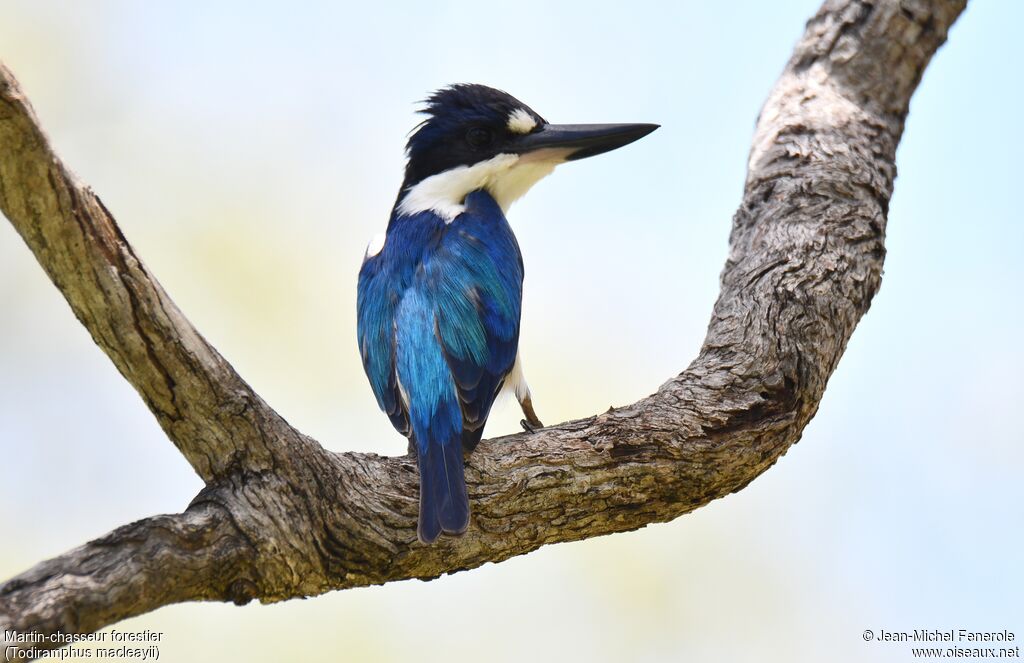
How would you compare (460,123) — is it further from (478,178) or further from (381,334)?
(381,334)

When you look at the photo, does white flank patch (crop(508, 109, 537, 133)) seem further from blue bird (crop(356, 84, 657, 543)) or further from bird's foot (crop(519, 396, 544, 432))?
bird's foot (crop(519, 396, 544, 432))

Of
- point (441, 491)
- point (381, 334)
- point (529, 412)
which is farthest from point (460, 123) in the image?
point (441, 491)

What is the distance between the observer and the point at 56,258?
2.56 m

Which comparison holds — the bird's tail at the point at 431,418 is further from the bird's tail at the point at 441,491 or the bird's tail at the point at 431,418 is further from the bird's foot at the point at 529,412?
the bird's foot at the point at 529,412

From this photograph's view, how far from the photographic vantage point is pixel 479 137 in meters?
4.66

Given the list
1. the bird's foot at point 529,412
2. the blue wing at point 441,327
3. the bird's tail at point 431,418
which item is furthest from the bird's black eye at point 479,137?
the bird's foot at point 529,412

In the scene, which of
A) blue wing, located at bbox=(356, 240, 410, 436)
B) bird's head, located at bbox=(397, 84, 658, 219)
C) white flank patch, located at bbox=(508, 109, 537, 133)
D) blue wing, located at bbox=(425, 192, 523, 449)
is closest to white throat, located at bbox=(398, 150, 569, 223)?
bird's head, located at bbox=(397, 84, 658, 219)

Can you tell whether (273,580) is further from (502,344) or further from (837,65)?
(837,65)

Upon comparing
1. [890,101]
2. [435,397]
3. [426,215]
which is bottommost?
[435,397]

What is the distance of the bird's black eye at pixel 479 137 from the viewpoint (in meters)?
4.66

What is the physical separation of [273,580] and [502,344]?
1.39 metres

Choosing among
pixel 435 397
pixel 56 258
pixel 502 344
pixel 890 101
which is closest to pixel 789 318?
pixel 502 344

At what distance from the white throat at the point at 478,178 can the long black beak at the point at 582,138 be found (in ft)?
0.11

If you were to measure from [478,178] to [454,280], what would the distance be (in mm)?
847
